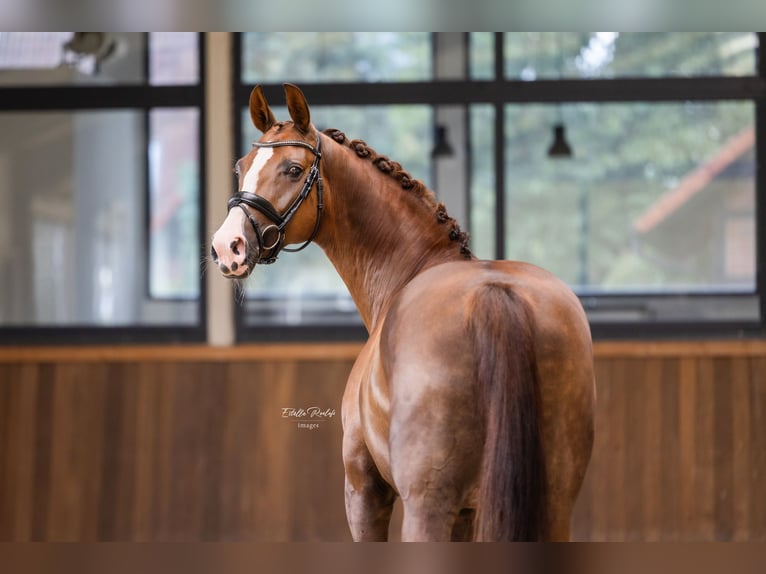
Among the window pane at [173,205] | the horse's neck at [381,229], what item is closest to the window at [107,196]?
the window pane at [173,205]

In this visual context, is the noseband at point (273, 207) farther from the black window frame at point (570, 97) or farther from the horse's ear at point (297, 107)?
the black window frame at point (570, 97)

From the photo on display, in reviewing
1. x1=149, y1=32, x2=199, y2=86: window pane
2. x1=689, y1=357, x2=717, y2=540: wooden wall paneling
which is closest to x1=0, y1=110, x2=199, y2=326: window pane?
x1=149, y1=32, x2=199, y2=86: window pane

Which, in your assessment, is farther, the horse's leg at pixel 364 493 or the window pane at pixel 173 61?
the window pane at pixel 173 61

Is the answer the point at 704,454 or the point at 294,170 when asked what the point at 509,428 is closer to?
the point at 294,170

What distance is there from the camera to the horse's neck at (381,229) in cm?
155

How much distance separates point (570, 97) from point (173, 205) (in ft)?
4.79

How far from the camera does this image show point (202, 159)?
2979 mm

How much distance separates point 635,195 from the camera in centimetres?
301

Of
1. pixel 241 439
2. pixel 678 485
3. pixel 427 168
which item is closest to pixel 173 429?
pixel 241 439

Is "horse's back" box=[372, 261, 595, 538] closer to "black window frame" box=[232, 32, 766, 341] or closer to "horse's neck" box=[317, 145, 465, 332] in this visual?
"horse's neck" box=[317, 145, 465, 332]

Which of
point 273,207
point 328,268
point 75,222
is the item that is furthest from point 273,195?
point 75,222

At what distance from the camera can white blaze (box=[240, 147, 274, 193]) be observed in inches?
56.7

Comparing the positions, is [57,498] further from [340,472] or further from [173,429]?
[340,472]

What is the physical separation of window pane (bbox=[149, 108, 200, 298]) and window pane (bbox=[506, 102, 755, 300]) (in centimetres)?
114
